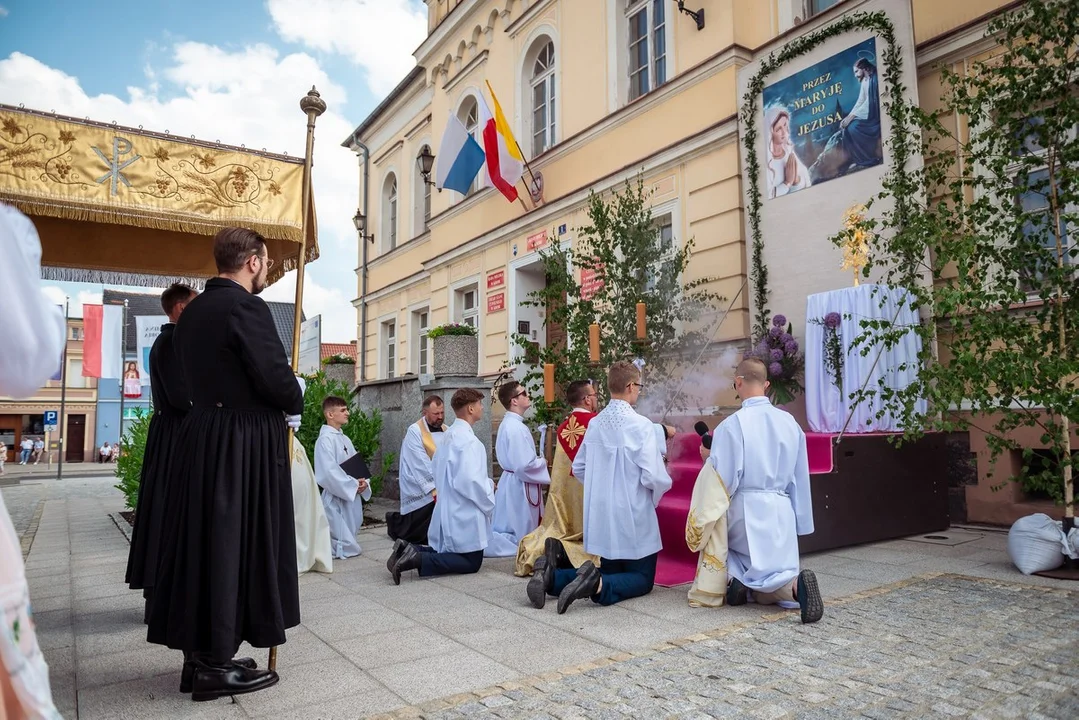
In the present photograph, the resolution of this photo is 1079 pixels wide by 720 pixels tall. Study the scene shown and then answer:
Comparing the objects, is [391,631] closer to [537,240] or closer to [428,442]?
[428,442]

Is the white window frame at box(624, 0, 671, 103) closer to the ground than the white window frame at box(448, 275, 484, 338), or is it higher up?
higher up

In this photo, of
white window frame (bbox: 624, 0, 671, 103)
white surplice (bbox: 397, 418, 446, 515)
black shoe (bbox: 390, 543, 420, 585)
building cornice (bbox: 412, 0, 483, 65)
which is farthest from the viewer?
building cornice (bbox: 412, 0, 483, 65)

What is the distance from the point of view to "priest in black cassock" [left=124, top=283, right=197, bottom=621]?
436cm

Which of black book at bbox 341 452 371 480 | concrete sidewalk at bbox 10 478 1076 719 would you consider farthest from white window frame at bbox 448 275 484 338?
concrete sidewalk at bbox 10 478 1076 719

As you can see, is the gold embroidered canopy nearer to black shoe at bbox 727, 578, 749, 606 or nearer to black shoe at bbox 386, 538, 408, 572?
black shoe at bbox 386, 538, 408, 572

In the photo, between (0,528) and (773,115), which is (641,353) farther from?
(0,528)

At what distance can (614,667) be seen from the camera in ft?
11.6

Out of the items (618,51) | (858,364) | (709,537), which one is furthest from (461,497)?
(618,51)

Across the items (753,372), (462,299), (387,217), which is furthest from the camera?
(387,217)

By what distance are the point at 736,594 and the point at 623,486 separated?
1.04 meters

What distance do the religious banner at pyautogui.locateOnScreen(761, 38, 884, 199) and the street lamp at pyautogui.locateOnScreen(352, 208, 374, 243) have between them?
49.1 ft

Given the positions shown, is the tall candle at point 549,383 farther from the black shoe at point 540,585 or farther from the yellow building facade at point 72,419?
the yellow building facade at point 72,419

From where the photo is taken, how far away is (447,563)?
5.97 metres

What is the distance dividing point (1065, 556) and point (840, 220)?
14.2 feet
